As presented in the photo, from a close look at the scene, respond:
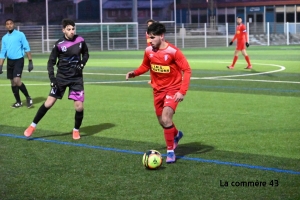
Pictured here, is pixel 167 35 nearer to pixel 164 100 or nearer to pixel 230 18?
pixel 230 18

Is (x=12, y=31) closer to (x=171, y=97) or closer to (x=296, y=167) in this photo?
(x=171, y=97)

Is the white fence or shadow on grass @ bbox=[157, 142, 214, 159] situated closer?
shadow on grass @ bbox=[157, 142, 214, 159]

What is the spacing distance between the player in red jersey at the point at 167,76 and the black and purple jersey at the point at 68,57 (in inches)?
91.2

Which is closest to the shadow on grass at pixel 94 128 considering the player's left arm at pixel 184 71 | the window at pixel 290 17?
the player's left arm at pixel 184 71

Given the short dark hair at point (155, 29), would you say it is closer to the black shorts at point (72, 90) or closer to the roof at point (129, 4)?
the black shorts at point (72, 90)

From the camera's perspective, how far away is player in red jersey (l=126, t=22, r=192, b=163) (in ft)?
31.0

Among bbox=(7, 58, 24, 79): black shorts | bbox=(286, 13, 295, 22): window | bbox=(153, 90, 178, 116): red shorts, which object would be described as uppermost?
bbox=(286, 13, 295, 22): window

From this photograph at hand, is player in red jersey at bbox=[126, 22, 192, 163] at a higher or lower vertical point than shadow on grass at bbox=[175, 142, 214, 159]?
higher

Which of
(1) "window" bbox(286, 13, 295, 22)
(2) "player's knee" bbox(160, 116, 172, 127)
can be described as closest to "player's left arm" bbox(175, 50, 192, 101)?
(2) "player's knee" bbox(160, 116, 172, 127)

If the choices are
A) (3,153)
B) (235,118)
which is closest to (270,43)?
(235,118)

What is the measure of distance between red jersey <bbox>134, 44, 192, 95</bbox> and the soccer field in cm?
102

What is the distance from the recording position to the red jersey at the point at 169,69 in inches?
374

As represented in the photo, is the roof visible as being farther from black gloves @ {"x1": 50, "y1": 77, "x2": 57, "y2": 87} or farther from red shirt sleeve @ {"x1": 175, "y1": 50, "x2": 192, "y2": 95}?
red shirt sleeve @ {"x1": 175, "y1": 50, "x2": 192, "y2": 95}

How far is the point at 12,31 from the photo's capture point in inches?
649
